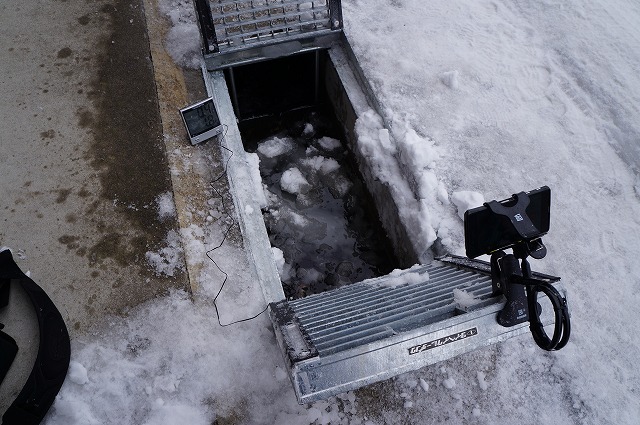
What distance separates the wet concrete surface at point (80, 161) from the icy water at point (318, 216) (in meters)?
1.21

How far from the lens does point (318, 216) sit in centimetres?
479

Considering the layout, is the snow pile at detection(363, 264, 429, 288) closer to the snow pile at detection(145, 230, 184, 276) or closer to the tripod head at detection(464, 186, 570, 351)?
the tripod head at detection(464, 186, 570, 351)

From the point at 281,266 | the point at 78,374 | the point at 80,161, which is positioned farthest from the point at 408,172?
the point at 78,374

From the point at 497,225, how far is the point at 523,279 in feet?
0.87

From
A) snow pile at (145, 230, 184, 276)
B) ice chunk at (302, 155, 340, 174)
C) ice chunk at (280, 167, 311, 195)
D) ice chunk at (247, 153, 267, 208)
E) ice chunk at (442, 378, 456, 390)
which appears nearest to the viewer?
ice chunk at (442, 378, 456, 390)

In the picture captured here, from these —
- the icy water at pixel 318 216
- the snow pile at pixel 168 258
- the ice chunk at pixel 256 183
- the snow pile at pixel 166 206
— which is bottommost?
the icy water at pixel 318 216

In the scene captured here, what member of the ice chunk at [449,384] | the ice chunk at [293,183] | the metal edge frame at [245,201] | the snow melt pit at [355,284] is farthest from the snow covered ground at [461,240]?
the ice chunk at [293,183]

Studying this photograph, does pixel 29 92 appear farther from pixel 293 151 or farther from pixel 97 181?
pixel 293 151

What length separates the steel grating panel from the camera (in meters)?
2.42

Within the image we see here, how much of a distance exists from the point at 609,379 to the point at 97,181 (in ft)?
12.2

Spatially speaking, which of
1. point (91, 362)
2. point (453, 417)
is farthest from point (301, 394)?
→ point (91, 362)

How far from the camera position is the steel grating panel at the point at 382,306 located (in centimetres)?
242

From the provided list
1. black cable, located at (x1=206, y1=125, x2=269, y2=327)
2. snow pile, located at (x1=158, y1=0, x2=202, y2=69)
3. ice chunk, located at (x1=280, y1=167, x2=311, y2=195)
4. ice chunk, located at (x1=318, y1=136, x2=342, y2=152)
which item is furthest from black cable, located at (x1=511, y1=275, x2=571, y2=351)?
snow pile, located at (x1=158, y1=0, x2=202, y2=69)

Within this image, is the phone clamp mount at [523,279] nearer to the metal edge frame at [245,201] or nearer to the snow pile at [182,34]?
the metal edge frame at [245,201]
